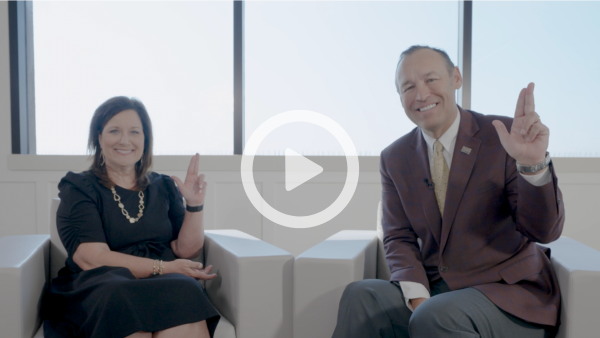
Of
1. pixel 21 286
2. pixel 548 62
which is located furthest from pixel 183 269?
pixel 548 62

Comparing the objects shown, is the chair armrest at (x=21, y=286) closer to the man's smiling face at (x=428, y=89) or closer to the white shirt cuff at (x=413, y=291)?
the white shirt cuff at (x=413, y=291)

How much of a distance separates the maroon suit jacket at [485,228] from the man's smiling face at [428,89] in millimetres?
85

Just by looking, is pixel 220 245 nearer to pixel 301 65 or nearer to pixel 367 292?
pixel 367 292

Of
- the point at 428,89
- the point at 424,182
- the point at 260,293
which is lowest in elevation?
the point at 260,293

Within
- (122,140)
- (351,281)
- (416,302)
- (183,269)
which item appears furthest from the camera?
(122,140)

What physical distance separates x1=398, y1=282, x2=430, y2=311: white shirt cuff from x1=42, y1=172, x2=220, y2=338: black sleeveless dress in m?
0.61

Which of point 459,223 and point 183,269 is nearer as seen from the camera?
Result: point 459,223

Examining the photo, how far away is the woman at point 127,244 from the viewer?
4.42 feet

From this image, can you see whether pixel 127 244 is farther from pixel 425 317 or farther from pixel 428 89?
pixel 428 89

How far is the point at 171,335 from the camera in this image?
1.34 m

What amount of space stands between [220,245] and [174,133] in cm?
181

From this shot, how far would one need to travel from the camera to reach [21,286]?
4.39 ft

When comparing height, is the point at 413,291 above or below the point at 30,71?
below

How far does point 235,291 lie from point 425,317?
25.0 inches
